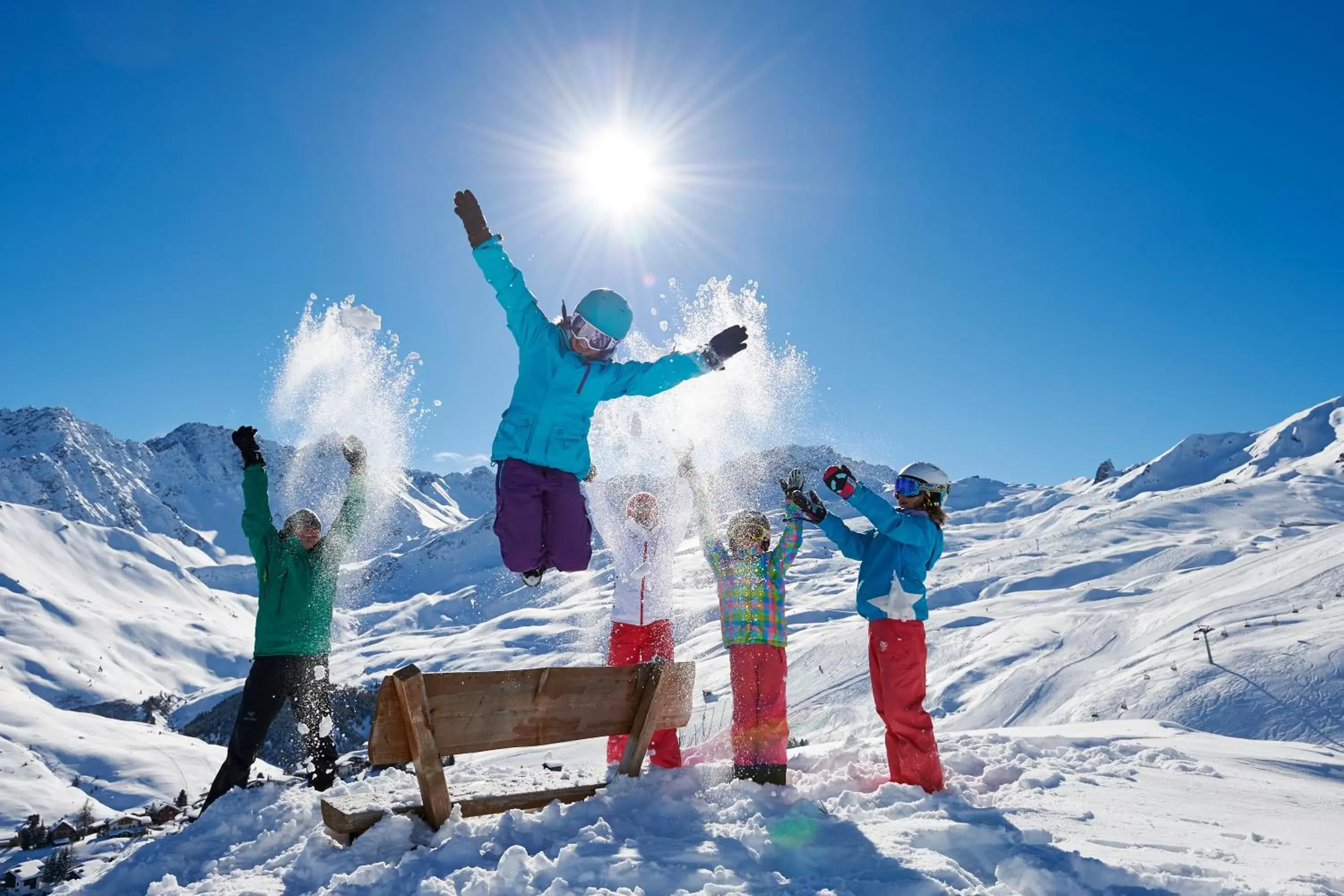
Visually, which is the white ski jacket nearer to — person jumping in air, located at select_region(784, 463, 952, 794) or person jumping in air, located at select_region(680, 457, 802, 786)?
person jumping in air, located at select_region(680, 457, 802, 786)

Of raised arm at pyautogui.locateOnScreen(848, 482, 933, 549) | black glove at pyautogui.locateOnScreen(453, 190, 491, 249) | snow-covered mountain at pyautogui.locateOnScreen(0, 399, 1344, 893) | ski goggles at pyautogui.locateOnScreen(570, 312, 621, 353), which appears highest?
black glove at pyautogui.locateOnScreen(453, 190, 491, 249)

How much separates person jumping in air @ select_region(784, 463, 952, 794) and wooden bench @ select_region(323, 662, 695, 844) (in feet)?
4.73

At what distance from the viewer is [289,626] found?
242 inches

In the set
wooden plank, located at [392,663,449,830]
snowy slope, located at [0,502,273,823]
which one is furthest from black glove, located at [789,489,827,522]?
snowy slope, located at [0,502,273,823]

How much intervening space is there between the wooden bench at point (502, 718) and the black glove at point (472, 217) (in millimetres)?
2725

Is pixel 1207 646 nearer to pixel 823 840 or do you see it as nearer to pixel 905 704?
pixel 905 704

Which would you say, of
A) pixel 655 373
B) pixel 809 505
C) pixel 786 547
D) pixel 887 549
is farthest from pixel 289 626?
pixel 887 549

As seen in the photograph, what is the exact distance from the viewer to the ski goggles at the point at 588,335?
5.18 meters

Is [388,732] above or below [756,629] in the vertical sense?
below

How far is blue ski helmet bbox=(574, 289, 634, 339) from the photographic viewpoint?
5.19 m

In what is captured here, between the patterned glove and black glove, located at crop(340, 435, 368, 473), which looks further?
black glove, located at crop(340, 435, 368, 473)

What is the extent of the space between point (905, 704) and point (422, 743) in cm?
324

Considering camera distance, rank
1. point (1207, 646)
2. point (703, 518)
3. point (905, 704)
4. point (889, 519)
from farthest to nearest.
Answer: point (1207, 646) → point (703, 518) → point (889, 519) → point (905, 704)

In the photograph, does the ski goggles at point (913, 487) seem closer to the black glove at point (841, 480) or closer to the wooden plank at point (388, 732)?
the black glove at point (841, 480)
